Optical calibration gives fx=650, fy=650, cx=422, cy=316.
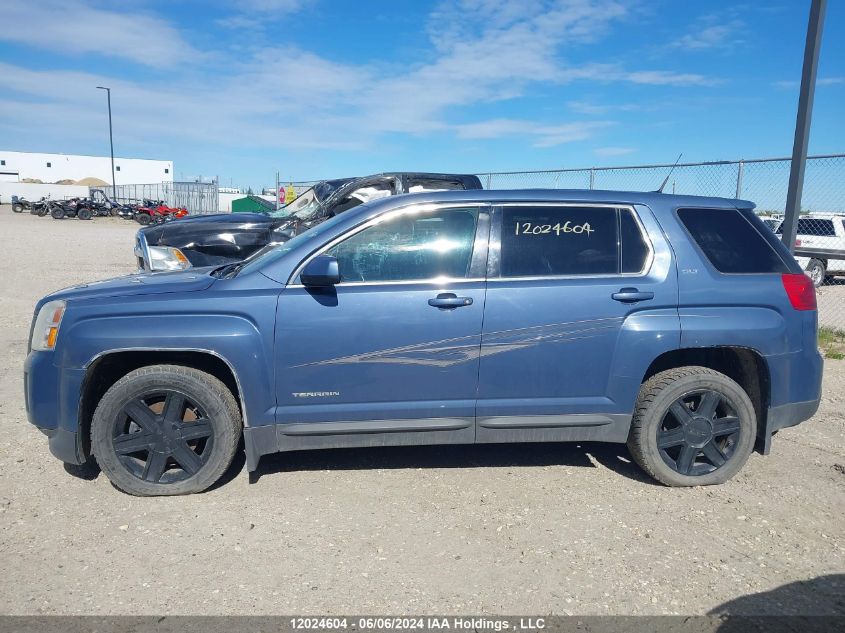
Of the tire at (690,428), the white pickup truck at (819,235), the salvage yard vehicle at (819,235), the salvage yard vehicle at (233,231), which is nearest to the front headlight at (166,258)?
the salvage yard vehicle at (233,231)

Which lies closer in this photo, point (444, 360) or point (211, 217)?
point (444, 360)

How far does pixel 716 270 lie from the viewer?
13.4 feet

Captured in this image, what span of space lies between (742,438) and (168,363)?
3.62 metres

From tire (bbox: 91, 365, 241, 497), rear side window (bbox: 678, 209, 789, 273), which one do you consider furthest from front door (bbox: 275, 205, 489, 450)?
rear side window (bbox: 678, 209, 789, 273)

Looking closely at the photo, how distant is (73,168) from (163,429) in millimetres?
108215

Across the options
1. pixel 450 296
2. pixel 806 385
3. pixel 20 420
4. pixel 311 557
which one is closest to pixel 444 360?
pixel 450 296

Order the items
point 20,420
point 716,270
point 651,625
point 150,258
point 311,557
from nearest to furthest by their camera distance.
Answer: point 651,625
point 311,557
point 716,270
point 20,420
point 150,258

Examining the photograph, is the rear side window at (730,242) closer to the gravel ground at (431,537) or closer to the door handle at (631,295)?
the door handle at (631,295)

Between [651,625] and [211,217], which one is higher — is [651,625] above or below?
below

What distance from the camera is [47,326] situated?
3.79 metres

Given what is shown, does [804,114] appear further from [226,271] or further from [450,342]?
[226,271]

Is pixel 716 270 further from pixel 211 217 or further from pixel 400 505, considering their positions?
pixel 211 217

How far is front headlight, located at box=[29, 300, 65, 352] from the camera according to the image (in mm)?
3754

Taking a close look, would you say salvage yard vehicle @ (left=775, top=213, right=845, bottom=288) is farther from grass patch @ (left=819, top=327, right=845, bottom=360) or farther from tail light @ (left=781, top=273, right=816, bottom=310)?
tail light @ (left=781, top=273, right=816, bottom=310)
